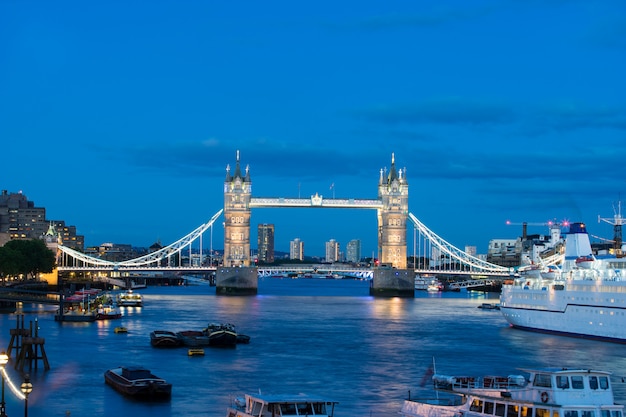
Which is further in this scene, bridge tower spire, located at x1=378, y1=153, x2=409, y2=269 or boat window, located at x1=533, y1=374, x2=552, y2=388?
bridge tower spire, located at x1=378, y1=153, x2=409, y2=269

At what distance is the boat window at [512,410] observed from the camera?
25.8 metres

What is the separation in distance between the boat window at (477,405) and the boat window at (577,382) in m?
2.57

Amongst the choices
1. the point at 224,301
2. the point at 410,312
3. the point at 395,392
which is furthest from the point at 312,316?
the point at 395,392

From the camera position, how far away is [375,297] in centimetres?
12506

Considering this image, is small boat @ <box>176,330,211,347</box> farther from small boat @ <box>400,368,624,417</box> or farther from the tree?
the tree

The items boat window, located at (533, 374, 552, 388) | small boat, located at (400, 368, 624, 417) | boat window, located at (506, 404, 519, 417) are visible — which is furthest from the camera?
boat window, located at (506, 404, 519, 417)

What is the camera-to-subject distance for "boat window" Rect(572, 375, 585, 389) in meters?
25.5

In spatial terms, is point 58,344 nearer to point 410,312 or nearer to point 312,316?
point 312,316

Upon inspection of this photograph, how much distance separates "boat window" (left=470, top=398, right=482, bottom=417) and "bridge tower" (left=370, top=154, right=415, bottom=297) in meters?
94.9

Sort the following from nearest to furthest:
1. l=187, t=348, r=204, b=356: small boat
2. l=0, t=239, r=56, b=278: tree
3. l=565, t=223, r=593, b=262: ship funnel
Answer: l=187, t=348, r=204, b=356: small boat < l=565, t=223, r=593, b=262: ship funnel < l=0, t=239, r=56, b=278: tree

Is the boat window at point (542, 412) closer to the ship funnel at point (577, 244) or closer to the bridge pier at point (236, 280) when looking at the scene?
the ship funnel at point (577, 244)

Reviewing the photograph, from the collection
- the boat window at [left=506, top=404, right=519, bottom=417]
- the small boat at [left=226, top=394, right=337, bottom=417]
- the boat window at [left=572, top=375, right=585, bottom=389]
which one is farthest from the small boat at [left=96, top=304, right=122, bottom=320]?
the boat window at [left=572, top=375, right=585, bottom=389]

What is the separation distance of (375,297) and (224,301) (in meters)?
23.8

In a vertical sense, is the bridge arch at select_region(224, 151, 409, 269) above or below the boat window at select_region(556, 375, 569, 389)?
above
